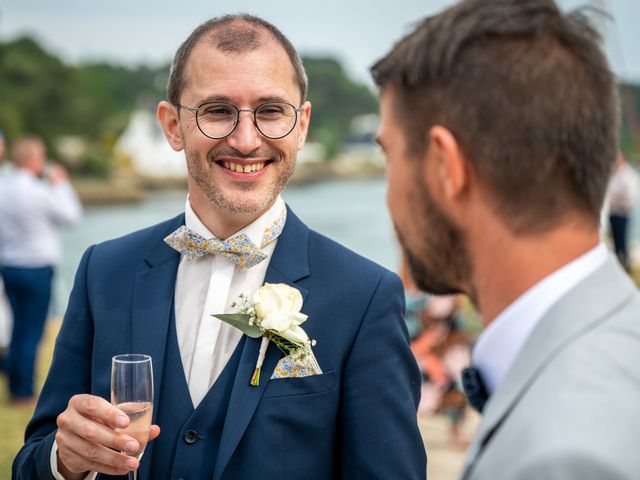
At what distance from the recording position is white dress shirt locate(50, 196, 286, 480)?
214 centimetres

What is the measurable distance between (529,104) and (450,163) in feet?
0.52

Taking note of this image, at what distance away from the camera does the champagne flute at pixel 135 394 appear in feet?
6.31

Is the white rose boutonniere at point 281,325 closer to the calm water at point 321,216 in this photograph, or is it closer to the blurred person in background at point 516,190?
the blurred person in background at point 516,190

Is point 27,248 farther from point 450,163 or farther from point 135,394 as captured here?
point 450,163

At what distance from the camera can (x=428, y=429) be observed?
709 centimetres

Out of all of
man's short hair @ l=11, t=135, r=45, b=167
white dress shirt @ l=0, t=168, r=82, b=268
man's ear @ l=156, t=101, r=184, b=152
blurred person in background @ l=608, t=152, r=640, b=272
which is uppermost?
man's ear @ l=156, t=101, r=184, b=152

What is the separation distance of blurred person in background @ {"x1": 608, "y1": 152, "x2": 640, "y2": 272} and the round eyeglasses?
481 inches

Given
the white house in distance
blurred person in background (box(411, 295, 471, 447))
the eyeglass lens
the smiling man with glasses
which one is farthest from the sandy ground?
the white house in distance

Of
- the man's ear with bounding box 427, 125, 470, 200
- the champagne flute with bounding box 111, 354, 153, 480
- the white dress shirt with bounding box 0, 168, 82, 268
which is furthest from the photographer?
the white dress shirt with bounding box 0, 168, 82, 268

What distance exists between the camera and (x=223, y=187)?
2.22 m

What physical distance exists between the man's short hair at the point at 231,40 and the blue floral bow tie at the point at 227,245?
380 mm

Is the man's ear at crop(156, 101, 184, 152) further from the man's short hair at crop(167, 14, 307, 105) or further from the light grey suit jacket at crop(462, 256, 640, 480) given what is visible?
the light grey suit jacket at crop(462, 256, 640, 480)

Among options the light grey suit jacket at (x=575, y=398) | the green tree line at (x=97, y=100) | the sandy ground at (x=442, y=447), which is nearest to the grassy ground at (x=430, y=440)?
the sandy ground at (x=442, y=447)

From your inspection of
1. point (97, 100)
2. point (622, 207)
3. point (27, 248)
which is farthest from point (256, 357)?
point (622, 207)
